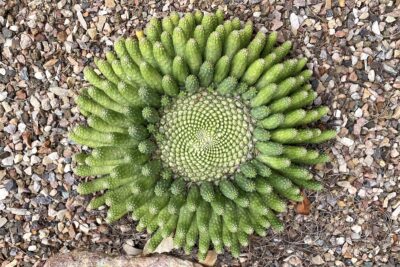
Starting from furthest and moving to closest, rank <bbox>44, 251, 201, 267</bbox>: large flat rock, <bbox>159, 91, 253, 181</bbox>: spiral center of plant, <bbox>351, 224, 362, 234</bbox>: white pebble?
<bbox>351, 224, 362, 234</bbox>: white pebble, <bbox>44, 251, 201, 267</bbox>: large flat rock, <bbox>159, 91, 253, 181</bbox>: spiral center of plant

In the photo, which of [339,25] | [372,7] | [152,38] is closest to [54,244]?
[152,38]

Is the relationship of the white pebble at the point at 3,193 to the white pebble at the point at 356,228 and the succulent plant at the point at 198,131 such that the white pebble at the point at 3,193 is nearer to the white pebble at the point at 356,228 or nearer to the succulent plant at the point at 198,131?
the succulent plant at the point at 198,131

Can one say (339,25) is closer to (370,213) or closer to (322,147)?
(322,147)

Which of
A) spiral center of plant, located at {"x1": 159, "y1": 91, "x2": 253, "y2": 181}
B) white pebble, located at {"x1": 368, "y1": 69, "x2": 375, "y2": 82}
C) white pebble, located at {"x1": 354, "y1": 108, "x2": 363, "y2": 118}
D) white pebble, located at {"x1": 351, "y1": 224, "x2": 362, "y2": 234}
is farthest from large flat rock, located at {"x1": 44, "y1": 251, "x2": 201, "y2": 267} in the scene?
white pebble, located at {"x1": 368, "y1": 69, "x2": 375, "y2": 82}

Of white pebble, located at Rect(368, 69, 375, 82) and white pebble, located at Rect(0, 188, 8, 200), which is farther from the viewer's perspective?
white pebble, located at Rect(0, 188, 8, 200)

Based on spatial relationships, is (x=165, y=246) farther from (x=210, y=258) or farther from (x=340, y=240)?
(x=340, y=240)

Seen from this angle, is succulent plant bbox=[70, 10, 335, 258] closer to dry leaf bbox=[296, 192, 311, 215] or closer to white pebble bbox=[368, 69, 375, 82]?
dry leaf bbox=[296, 192, 311, 215]

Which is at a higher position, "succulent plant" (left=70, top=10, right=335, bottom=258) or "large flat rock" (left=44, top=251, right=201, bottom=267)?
"succulent plant" (left=70, top=10, right=335, bottom=258)
